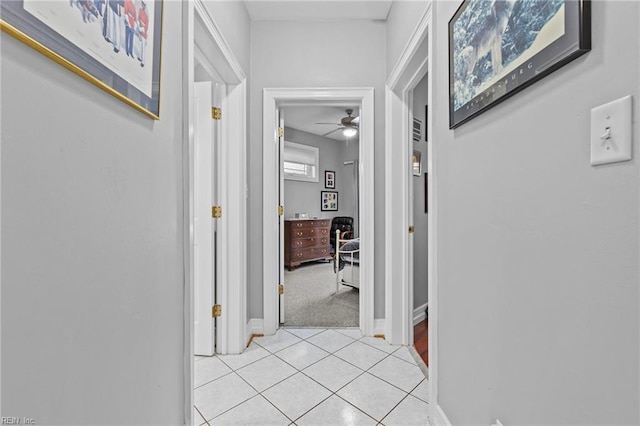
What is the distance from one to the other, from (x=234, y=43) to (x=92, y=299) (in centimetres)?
192

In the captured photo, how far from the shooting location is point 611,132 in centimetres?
54

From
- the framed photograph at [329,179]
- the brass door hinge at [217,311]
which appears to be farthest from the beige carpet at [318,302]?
the framed photograph at [329,179]

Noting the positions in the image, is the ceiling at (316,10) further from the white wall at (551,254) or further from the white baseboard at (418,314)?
the white baseboard at (418,314)

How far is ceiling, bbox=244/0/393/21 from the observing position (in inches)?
84.7

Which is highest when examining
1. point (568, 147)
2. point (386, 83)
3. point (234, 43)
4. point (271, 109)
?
point (234, 43)

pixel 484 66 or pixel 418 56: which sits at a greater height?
pixel 418 56

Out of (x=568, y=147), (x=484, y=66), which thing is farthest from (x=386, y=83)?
(x=568, y=147)

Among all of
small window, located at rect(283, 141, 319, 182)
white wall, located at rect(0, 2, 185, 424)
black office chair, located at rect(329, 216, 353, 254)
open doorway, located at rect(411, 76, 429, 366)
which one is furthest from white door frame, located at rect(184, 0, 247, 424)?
black office chair, located at rect(329, 216, 353, 254)

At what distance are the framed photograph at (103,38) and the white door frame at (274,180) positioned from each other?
1341mm

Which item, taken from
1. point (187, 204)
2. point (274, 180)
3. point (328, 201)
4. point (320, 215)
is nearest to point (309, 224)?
point (320, 215)

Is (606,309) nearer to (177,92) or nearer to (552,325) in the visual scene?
(552,325)

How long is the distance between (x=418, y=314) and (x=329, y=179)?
437 centimetres

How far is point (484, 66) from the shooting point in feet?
3.06

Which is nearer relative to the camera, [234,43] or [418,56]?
[418,56]
